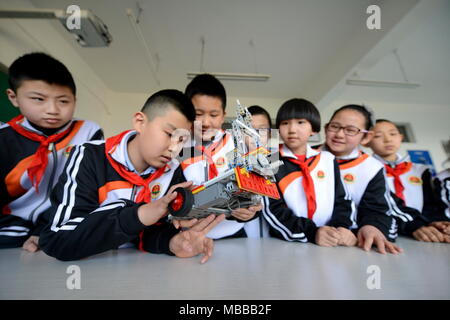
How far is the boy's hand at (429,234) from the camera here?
1.14 meters

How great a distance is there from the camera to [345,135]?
1.41m

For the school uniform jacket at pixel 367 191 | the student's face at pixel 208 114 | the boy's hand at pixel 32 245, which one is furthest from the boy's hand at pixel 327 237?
the boy's hand at pixel 32 245

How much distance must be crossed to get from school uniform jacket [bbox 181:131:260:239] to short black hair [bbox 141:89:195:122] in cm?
18

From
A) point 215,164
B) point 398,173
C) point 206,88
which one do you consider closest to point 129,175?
point 215,164

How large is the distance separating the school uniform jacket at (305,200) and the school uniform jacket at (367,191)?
0.10 metres

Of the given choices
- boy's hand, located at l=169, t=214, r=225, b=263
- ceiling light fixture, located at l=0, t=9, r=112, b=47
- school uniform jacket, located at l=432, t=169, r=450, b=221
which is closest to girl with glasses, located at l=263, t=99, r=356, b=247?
boy's hand, located at l=169, t=214, r=225, b=263

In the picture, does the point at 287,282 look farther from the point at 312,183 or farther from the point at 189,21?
the point at 189,21

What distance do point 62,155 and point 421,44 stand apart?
477cm

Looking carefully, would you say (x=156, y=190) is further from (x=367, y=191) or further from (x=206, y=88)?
(x=367, y=191)

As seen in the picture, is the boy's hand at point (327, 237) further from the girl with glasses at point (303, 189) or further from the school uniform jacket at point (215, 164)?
the school uniform jacket at point (215, 164)

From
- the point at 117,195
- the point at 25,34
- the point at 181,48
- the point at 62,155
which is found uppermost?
the point at 181,48

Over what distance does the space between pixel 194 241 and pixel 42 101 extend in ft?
3.08
